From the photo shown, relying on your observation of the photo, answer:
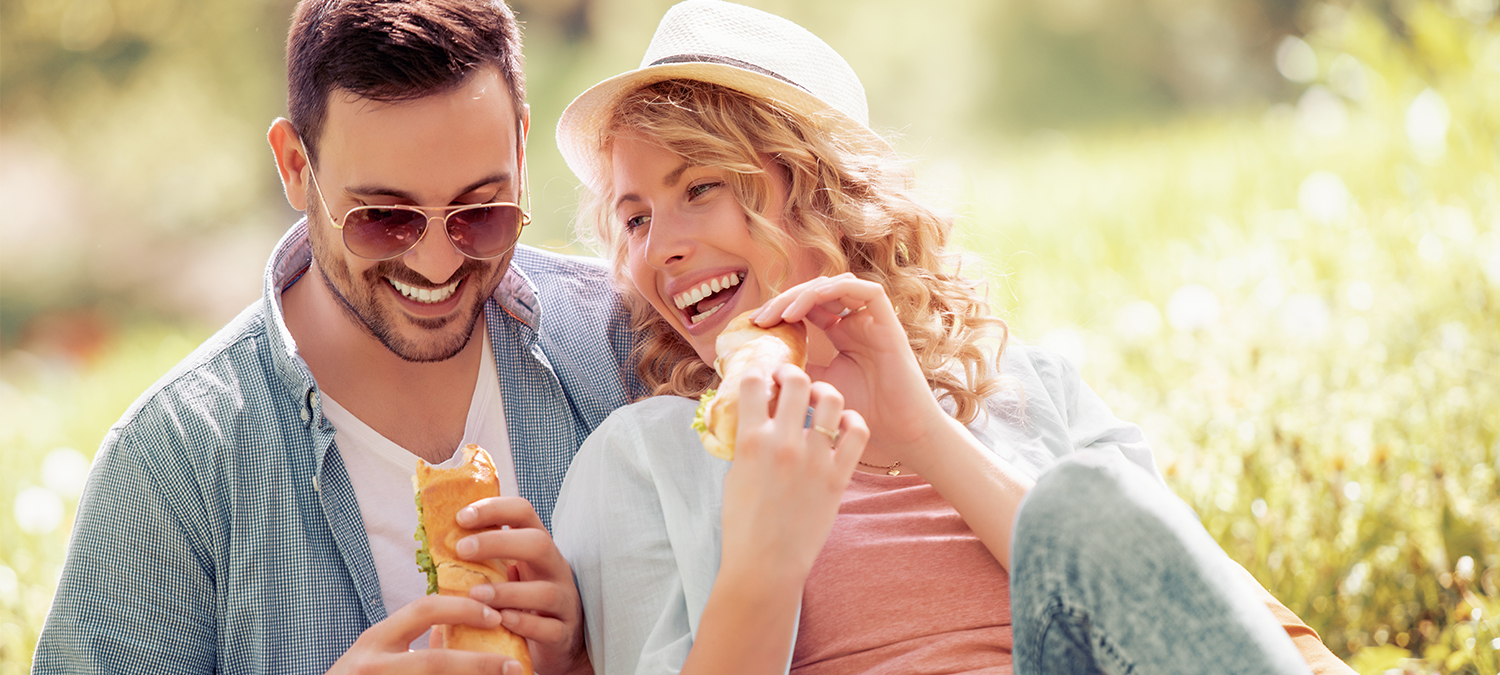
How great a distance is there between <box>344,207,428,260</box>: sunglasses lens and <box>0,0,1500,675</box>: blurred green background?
90cm

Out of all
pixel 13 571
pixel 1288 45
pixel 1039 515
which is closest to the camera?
pixel 1039 515

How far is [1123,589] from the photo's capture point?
5.62 feet

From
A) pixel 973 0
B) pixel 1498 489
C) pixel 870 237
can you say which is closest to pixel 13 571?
pixel 870 237

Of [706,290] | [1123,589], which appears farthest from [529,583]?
[1123,589]

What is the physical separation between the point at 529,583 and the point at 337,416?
926 millimetres

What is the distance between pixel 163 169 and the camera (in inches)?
592

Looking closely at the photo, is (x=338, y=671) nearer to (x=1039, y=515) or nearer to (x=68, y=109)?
(x=1039, y=515)

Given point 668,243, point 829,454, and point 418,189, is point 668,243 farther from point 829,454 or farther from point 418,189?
point 829,454

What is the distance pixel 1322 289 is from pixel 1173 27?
16879 millimetres

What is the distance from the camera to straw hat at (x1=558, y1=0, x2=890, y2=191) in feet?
8.82

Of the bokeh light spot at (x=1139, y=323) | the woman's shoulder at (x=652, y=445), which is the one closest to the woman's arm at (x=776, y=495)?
the woman's shoulder at (x=652, y=445)

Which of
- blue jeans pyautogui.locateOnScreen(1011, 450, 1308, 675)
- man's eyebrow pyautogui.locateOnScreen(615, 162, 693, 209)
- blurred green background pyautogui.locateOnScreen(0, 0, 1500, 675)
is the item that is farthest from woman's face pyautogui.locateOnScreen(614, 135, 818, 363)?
blue jeans pyautogui.locateOnScreen(1011, 450, 1308, 675)

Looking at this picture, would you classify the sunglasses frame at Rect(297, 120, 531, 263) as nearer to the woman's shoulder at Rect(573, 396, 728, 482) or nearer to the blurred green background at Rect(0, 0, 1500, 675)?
the woman's shoulder at Rect(573, 396, 728, 482)

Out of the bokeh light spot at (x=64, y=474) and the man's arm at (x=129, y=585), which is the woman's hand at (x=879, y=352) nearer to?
the man's arm at (x=129, y=585)
